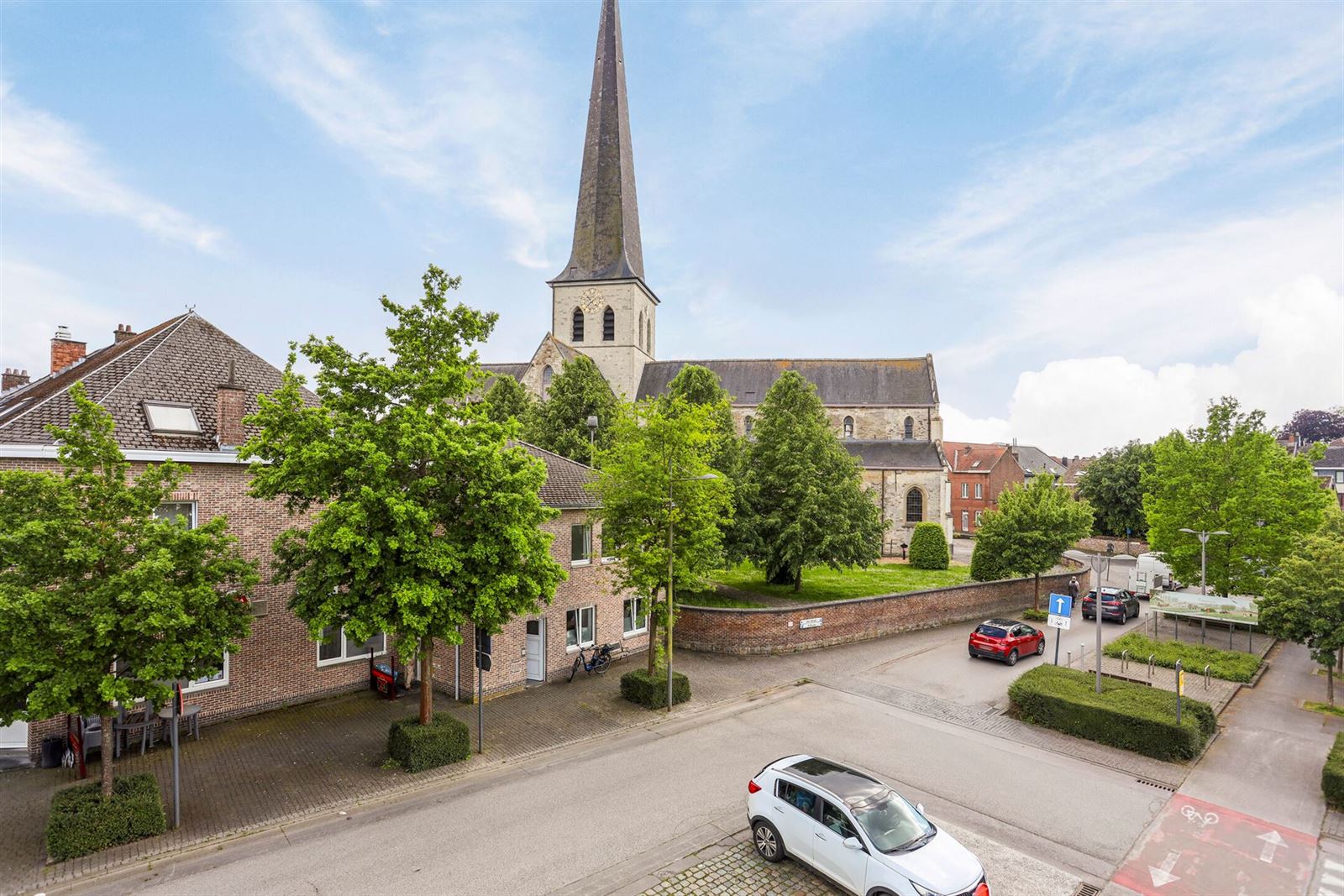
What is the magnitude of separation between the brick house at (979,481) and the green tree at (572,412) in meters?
41.4

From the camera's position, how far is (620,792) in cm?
1184

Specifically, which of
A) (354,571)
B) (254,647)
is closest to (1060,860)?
(354,571)

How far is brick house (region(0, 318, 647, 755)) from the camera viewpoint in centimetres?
1291

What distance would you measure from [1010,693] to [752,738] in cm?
675

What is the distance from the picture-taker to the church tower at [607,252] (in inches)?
1859

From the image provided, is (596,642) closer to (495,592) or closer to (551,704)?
(551,704)

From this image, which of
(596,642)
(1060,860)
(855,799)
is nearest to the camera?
(855,799)

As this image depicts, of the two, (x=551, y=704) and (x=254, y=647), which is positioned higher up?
(x=254, y=647)

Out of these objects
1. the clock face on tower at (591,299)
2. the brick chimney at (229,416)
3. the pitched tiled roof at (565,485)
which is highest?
the clock face on tower at (591,299)

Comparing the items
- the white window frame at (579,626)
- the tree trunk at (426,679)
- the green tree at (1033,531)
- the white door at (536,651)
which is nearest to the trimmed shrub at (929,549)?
the green tree at (1033,531)

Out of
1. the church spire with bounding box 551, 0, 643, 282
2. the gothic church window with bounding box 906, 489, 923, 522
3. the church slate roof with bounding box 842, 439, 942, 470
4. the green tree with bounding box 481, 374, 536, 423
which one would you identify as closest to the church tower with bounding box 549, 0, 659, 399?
the church spire with bounding box 551, 0, 643, 282

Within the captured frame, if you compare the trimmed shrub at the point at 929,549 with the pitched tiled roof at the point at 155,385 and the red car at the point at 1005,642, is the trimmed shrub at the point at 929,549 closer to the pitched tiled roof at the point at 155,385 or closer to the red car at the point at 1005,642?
the red car at the point at 1005,642

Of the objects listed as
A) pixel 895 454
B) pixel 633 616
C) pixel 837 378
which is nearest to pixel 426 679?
pixel 633 616

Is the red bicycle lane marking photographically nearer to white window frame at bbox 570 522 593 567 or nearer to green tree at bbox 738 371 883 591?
white window frame at bbox 570 522 593 567
